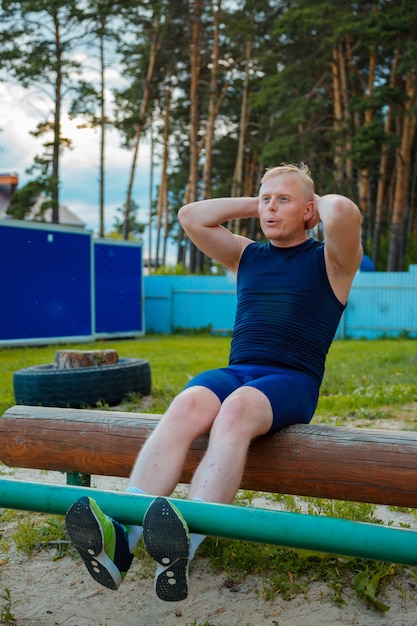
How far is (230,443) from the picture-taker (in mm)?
2340

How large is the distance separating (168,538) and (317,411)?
167 inches

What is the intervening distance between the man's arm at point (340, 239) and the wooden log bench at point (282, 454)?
58 centimetres

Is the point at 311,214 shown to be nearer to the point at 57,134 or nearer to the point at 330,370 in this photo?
the point at 330,370

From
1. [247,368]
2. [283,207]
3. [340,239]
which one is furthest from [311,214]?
[247,368]

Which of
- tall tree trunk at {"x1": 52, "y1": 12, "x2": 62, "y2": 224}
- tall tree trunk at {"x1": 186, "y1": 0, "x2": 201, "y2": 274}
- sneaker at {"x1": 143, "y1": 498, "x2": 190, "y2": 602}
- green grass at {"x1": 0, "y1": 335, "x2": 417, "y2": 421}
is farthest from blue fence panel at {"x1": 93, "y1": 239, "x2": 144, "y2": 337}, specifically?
sneaker at {"x1": 143, "y1": 498, "x2": 190, "y2": 602}

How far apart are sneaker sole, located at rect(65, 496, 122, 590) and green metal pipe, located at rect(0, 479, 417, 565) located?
67mm

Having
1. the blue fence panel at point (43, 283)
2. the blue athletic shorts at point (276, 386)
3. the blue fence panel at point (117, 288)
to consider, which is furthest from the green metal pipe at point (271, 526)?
the blue fence panel at point (117, 288)

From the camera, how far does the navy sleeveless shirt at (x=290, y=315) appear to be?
108 inches

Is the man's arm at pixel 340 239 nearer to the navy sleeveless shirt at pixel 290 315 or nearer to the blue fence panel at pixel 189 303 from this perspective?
the navy sleeveless shirt at pixel 290 315

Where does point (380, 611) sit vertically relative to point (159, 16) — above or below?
below

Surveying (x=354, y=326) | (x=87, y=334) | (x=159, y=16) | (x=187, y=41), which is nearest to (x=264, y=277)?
(x=87, y=334)

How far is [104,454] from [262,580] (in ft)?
2.61

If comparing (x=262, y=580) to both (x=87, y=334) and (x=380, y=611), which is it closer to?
(x=380, y=611)

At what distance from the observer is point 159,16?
24.4 m
